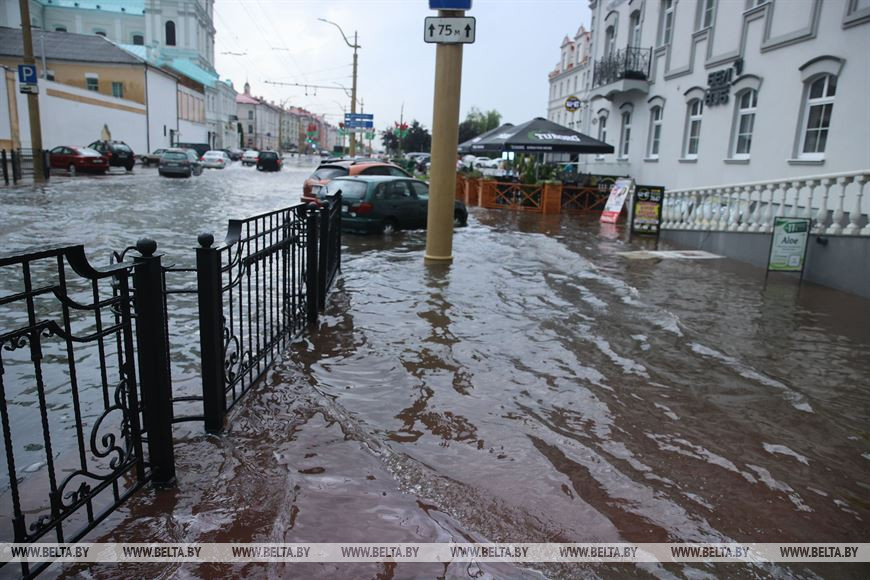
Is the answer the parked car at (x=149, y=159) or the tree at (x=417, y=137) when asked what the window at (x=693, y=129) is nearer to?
the parked car at (x=149, y=159)

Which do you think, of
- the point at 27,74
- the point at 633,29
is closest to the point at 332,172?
the point at 27,74

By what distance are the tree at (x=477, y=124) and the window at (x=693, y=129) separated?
5910 centimetres

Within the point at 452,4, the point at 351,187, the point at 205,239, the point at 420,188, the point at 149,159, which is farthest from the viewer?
the point at 149,159

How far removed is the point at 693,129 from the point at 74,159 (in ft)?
89.6

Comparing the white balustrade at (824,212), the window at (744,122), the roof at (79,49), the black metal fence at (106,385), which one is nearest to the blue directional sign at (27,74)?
the black metal fence at (106,385)

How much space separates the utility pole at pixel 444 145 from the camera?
10164 mm

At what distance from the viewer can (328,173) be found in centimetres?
1658

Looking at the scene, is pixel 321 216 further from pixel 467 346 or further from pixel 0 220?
pixel 0 220

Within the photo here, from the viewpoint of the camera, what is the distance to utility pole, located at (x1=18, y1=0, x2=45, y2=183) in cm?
2130

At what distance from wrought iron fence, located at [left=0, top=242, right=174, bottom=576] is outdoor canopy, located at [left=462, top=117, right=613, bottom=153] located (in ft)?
57.5

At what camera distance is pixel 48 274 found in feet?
27.5

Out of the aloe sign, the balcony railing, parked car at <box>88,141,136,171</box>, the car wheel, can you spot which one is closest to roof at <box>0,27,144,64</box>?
parked car at <box>88,141,136,171</box>

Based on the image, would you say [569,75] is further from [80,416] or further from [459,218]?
[80,416]

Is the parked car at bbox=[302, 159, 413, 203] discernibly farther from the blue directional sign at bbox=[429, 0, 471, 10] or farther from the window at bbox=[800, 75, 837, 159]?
the window at bbox=[800, 75, 837, 159]
